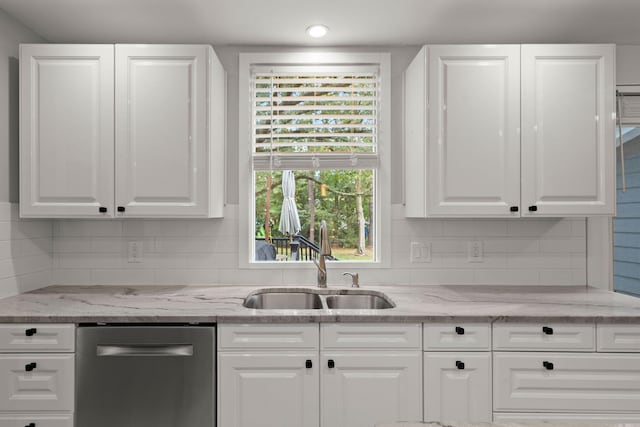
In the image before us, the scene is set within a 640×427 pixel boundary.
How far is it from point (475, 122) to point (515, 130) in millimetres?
213

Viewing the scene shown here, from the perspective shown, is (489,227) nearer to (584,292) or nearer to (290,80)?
(584,292)

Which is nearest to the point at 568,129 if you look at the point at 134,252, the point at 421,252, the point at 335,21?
the point at 421,252

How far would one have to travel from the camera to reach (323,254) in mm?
2443

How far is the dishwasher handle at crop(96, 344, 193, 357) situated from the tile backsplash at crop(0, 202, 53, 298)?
2.57 ft

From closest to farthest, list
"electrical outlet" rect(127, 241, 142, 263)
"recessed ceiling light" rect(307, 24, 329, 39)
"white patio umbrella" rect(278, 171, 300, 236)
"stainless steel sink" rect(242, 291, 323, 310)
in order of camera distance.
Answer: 1. "recessed ceiling light" rect(307, 24, 329, 39)
2. "stainless steel sink" rect(242, 291, 323, 310)
3. "electrical outlet" rect(127, 241, 142, 263)
4. "white patio umbrella" rect(278, 171, 300, 236)

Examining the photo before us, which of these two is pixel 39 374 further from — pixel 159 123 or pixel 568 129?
pixel 568 129

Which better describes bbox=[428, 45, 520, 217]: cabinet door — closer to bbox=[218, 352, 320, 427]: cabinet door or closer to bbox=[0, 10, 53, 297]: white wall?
bbox=[218, 352, 320, 427]: cabinet door

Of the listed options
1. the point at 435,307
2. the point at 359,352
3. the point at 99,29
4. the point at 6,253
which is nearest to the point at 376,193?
the point at 435,307

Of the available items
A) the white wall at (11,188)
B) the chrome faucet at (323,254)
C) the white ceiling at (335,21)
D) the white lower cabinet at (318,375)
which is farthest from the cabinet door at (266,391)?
the white ceiling at (335,21)

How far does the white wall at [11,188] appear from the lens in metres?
2.14

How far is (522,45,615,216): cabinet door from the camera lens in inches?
85.2

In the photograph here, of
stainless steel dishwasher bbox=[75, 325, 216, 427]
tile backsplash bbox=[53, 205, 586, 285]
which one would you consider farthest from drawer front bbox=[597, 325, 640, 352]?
stainless steel dishwasher bbox=[75, 325, 216, 427]

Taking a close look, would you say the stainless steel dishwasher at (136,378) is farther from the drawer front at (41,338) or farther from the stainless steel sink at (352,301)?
the stainless steel sink at (352,301)

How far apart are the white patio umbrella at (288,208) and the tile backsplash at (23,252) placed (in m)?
1.40
